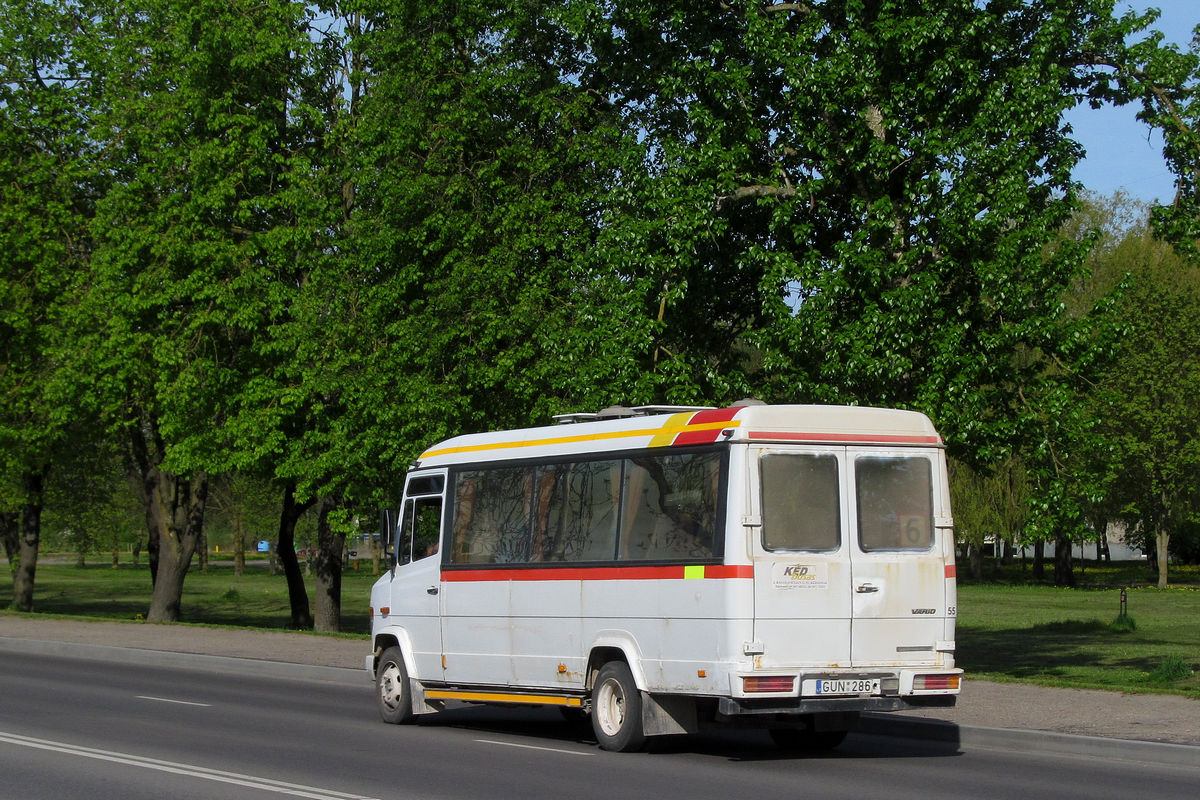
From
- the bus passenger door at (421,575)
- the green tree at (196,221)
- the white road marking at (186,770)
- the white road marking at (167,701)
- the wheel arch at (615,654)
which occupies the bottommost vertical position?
the white road marking at (167,701)

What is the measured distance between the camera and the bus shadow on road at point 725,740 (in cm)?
1280

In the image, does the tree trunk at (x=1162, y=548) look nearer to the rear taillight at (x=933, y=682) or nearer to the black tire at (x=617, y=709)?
the rear taillight at (x=933, y=682)

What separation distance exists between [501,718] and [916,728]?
16.0ft

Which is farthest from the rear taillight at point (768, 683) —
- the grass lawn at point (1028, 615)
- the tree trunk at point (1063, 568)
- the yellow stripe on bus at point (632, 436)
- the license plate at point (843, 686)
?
the tree trunk at point (1063, 568)

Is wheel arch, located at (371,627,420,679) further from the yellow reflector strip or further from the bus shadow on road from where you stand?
the bus shadow on road

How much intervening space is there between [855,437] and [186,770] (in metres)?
6.08

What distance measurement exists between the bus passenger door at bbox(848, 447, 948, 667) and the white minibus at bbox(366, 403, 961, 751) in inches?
0.5

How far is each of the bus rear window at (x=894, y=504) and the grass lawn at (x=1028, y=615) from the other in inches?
229

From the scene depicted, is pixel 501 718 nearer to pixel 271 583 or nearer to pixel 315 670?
pixel 315 670

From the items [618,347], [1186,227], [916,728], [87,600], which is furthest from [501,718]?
[87,600]

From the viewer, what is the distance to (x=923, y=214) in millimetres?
19188

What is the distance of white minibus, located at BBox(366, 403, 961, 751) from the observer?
37.9ft

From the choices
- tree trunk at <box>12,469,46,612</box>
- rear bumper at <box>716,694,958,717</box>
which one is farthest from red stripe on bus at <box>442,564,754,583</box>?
tree trunk at <box>12,469,46,612</box>

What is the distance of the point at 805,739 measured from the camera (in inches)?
518
